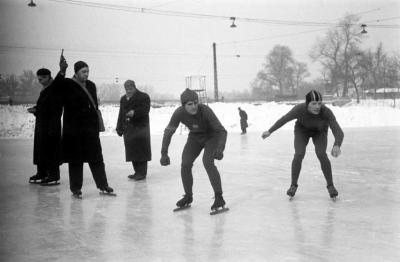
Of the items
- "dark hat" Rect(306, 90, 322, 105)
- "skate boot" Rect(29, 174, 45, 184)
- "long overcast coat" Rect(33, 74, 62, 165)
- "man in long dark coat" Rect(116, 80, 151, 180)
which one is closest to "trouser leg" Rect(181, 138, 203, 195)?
"dark hat" Rect(306, 90, 322, 105)

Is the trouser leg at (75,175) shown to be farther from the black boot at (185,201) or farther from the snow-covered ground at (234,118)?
the snow-covered ground at (234,118)

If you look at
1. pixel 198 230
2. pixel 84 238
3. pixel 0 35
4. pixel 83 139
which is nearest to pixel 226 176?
pixel 83 139

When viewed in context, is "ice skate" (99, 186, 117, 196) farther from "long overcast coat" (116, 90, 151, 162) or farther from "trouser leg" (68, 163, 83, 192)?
"long overcast coat" (116, 90, 151, 162)

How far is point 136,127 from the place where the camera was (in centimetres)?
726

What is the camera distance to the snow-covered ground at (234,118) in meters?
20.9

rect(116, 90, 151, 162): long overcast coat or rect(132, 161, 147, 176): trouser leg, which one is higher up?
rect(116, 90, 151, 162): long overcast coat

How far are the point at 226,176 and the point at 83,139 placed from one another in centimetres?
276

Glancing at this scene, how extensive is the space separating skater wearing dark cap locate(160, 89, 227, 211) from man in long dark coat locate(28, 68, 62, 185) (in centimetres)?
232

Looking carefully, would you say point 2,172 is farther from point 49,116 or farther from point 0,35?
point 0,35

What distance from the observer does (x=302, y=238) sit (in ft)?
12.5

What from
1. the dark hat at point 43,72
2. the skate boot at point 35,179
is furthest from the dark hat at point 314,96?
the skate boot at point 35,179

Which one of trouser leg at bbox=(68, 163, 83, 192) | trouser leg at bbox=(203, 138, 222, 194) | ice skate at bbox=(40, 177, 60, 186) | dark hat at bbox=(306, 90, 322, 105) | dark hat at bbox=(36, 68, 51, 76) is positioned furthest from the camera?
ice skate at bbox=(40, 177, 60, 186)

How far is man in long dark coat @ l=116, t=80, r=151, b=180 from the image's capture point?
709 cm

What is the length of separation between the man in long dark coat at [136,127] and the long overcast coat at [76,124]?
1447 millimetres
